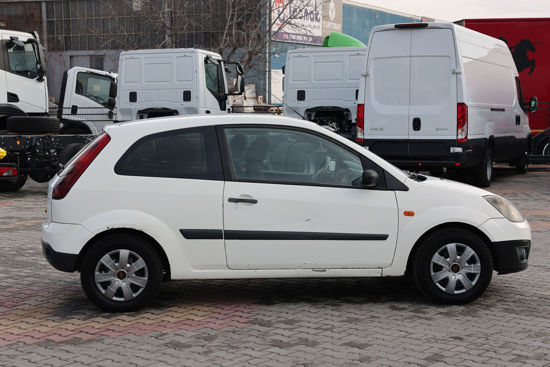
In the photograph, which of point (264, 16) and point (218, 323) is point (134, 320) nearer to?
point (218, 323)

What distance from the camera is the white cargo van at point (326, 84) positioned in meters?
19.2

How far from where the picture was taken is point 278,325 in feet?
20.0

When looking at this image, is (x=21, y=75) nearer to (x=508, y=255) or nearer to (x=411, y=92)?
(x=411, y=92)

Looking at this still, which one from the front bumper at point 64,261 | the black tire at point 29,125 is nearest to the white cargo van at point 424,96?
the black tire at point 29,125

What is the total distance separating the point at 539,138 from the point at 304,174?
15.8 metres

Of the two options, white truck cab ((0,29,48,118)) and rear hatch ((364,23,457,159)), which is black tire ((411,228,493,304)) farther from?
white truck cab ((0,29,48,118))

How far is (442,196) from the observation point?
664cm

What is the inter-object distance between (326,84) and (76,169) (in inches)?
526

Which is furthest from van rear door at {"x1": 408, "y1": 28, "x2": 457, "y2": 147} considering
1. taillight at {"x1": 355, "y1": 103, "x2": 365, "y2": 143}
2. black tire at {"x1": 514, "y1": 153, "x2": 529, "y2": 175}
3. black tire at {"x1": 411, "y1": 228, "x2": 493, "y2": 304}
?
black tire at {"x1": 411, "y1": 228, "x2": 493, "y2": 304}

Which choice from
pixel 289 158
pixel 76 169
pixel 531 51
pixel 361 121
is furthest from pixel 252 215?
pixel 531 51

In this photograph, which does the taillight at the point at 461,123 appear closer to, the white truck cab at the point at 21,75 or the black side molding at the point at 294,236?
the black side molding at the point at 294,236

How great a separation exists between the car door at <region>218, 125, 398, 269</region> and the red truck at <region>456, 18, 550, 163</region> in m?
15.2

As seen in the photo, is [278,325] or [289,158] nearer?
[278,325]

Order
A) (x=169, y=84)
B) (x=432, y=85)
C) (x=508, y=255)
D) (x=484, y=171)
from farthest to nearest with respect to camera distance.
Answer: (x=169, y=84), (x=484, y=171), (x=432, y=85), (x=508, y=255)
